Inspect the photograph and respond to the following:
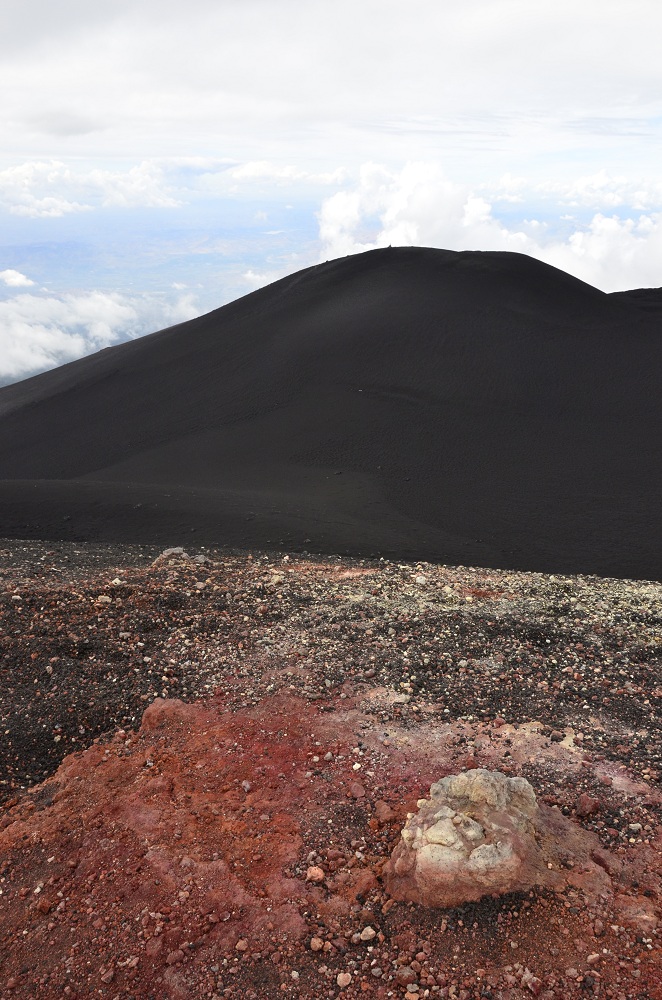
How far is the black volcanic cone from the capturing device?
452 inches

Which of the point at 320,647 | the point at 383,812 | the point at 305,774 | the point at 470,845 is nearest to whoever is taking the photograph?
the point at 470,845

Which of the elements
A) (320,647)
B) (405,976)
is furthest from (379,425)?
(405,976)

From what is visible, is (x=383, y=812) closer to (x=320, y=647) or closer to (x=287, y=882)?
(x=287, y=882)

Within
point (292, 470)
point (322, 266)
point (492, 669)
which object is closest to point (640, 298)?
point (322, 266)

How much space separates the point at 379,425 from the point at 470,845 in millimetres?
12737

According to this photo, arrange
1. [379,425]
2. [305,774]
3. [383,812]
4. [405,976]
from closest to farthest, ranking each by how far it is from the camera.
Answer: [405,976]
[383,812]
[305,774]
[379,425]

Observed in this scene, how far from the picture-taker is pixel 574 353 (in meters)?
18.7

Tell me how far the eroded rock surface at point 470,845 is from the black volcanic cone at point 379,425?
595 cm

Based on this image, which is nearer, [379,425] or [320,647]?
[320,647]

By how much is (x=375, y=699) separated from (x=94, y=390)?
57.8 ft

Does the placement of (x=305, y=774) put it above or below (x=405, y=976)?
above

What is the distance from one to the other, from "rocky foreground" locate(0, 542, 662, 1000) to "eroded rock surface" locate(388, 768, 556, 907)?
7 centimetres

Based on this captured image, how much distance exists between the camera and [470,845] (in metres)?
3.95

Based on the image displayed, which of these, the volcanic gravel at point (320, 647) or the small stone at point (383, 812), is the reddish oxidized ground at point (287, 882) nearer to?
the small stone at point (383, 812)
